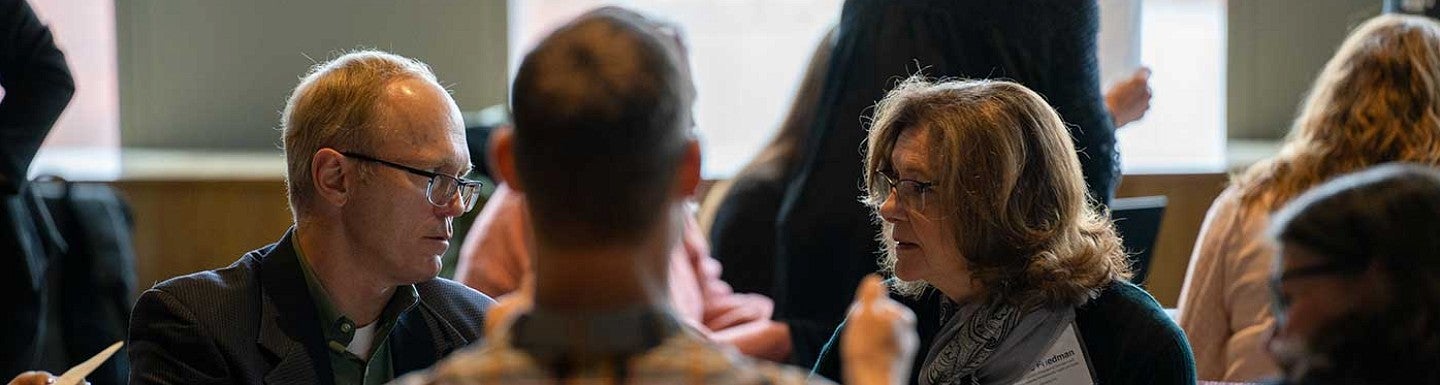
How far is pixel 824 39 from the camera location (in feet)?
11.9

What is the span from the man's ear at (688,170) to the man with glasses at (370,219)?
3.29ft

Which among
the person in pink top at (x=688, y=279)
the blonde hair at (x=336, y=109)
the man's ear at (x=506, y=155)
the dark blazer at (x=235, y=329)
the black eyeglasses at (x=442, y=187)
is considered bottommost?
the person in pink top at (x=688, y=279)

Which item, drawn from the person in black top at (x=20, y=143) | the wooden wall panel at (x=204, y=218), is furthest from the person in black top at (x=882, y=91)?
the wooden wall panel at (x=204, y=218)

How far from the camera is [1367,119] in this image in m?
3.00

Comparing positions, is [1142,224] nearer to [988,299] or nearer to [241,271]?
[988,299]

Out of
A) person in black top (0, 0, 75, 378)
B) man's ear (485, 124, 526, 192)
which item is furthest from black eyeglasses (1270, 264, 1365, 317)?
person in black top (0, 0, 75, 378)

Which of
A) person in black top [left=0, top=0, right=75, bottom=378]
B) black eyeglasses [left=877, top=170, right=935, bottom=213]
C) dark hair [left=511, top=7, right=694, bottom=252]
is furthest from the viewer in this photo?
person in black top [left=0, top=0, right=75, bottom=378]

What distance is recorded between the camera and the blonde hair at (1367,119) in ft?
9.78

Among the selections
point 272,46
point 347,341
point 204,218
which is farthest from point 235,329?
point 272,46

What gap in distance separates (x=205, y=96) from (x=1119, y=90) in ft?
12.4

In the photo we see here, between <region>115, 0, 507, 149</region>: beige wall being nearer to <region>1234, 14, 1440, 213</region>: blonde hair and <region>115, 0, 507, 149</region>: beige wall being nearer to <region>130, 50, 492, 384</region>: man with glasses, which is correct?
<region>1234, 14, 1440, 213</region>: blonde hair

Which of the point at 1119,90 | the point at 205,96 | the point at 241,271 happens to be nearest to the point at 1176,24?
→ the point at 1119,90

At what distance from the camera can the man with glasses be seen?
6.93 feet

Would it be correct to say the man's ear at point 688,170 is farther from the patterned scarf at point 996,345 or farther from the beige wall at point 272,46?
the beige wall at point 272,46
